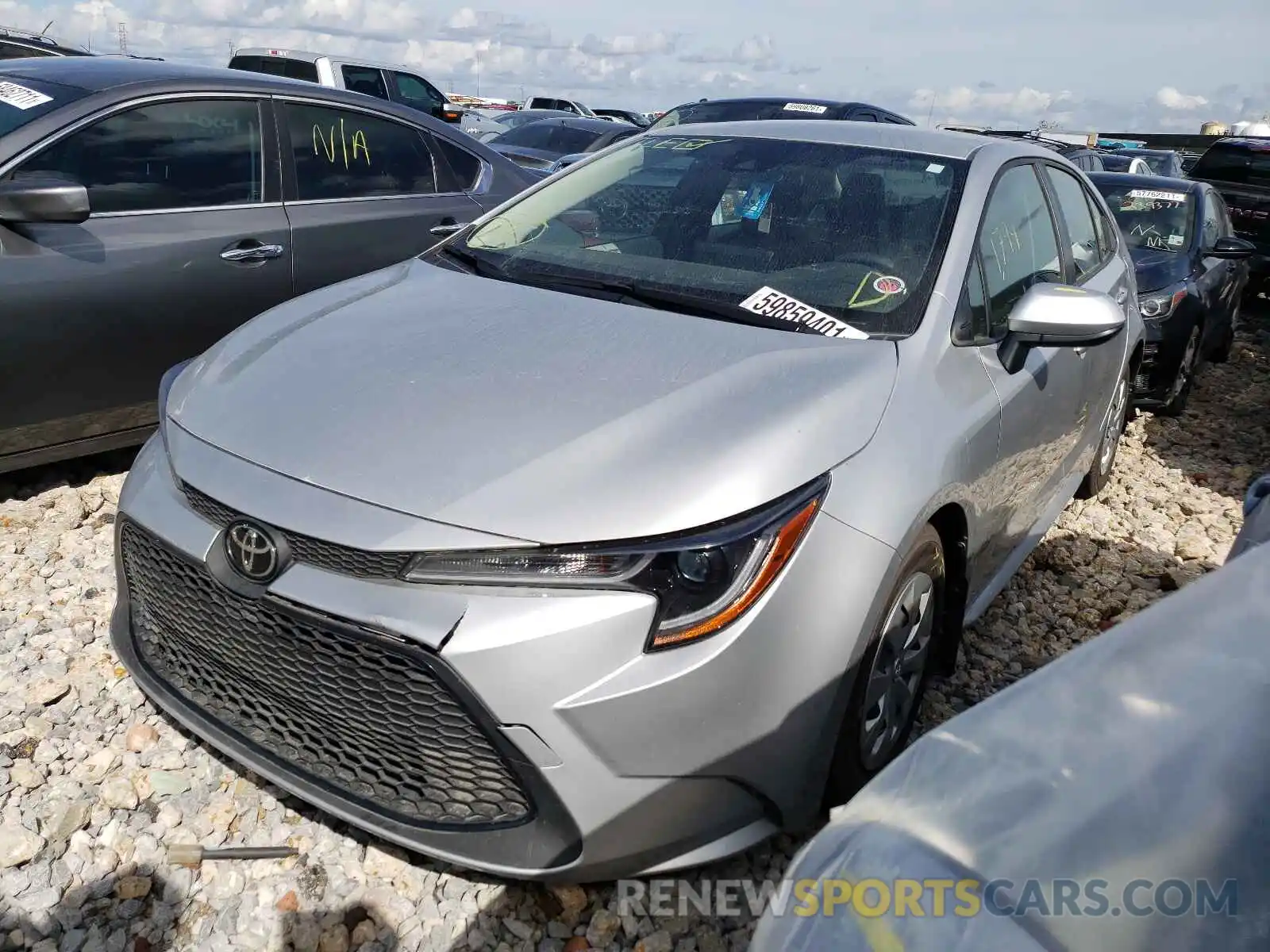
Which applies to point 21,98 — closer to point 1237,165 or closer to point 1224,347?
point 1224,347

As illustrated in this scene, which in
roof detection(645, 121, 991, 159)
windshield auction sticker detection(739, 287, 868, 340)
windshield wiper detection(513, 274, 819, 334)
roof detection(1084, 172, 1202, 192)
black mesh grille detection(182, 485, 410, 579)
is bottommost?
black mesh grille detection(182, 485, 410, 579)

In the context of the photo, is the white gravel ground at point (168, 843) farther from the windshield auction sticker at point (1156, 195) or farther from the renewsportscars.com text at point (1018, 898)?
the windshield auction sticker at point (1156, 195)

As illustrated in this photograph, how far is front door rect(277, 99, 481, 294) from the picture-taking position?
4.32 meters

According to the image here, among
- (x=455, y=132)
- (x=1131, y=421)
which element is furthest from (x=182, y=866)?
(x=1131, y=421)

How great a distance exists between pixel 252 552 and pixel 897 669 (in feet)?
4.88

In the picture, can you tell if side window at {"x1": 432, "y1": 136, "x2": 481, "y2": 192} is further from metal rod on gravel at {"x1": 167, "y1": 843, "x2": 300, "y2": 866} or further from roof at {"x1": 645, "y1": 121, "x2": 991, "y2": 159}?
metal rod on gravel at {"x1": 167, "y1": 843, "x2": 300, "y2": 866}

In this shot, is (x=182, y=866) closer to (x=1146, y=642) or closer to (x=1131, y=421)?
(x=1146, y=642)

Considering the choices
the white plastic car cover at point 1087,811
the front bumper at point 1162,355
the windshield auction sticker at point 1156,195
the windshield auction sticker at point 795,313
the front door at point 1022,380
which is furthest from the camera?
the windshield auction sticker at point 1156,195

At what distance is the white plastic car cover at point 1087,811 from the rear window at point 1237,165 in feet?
39.6

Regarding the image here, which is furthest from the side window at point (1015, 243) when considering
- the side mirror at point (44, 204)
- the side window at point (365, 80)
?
the side window at point (365, 80)

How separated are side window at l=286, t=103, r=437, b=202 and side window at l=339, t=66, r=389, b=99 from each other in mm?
9662

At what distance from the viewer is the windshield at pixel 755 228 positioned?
8.95ft

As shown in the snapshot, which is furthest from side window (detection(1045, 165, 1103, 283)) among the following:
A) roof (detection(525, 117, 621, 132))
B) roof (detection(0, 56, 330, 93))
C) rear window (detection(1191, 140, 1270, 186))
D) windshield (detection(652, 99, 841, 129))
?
roof (detection(525, 117, 621, 132))

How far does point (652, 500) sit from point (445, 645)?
0.45 m
